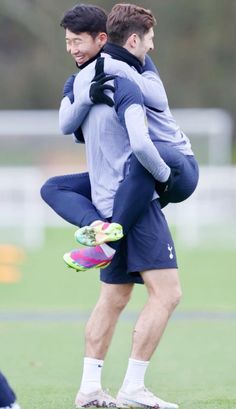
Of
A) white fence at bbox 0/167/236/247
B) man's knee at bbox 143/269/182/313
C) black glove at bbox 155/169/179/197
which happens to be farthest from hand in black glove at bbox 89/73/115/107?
white fence at bbox 0/167/236/247

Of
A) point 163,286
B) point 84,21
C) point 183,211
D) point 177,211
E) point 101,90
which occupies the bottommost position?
point 177,211

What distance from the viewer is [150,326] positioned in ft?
21.6

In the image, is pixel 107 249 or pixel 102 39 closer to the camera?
pixel 107 249

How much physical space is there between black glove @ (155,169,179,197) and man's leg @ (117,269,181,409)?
0.42 m

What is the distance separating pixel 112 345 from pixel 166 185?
3.22 meters

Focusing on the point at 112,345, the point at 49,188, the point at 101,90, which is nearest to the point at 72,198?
the point at 49,188

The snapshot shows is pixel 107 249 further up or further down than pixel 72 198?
further down

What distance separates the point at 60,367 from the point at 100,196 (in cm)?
211

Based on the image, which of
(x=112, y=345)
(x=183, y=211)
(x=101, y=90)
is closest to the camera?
(x=101, y=90)

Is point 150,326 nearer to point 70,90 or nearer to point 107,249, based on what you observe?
point 107,249

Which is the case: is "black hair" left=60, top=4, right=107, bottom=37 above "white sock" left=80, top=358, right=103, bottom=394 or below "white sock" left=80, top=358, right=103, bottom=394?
above

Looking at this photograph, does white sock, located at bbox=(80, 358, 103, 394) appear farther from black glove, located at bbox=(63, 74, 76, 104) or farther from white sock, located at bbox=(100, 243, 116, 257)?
black glove, located at bbox=(63, 74, 76, 104)

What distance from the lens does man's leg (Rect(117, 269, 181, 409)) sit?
6.58 m

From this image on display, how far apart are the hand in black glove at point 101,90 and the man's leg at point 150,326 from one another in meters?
0.90
